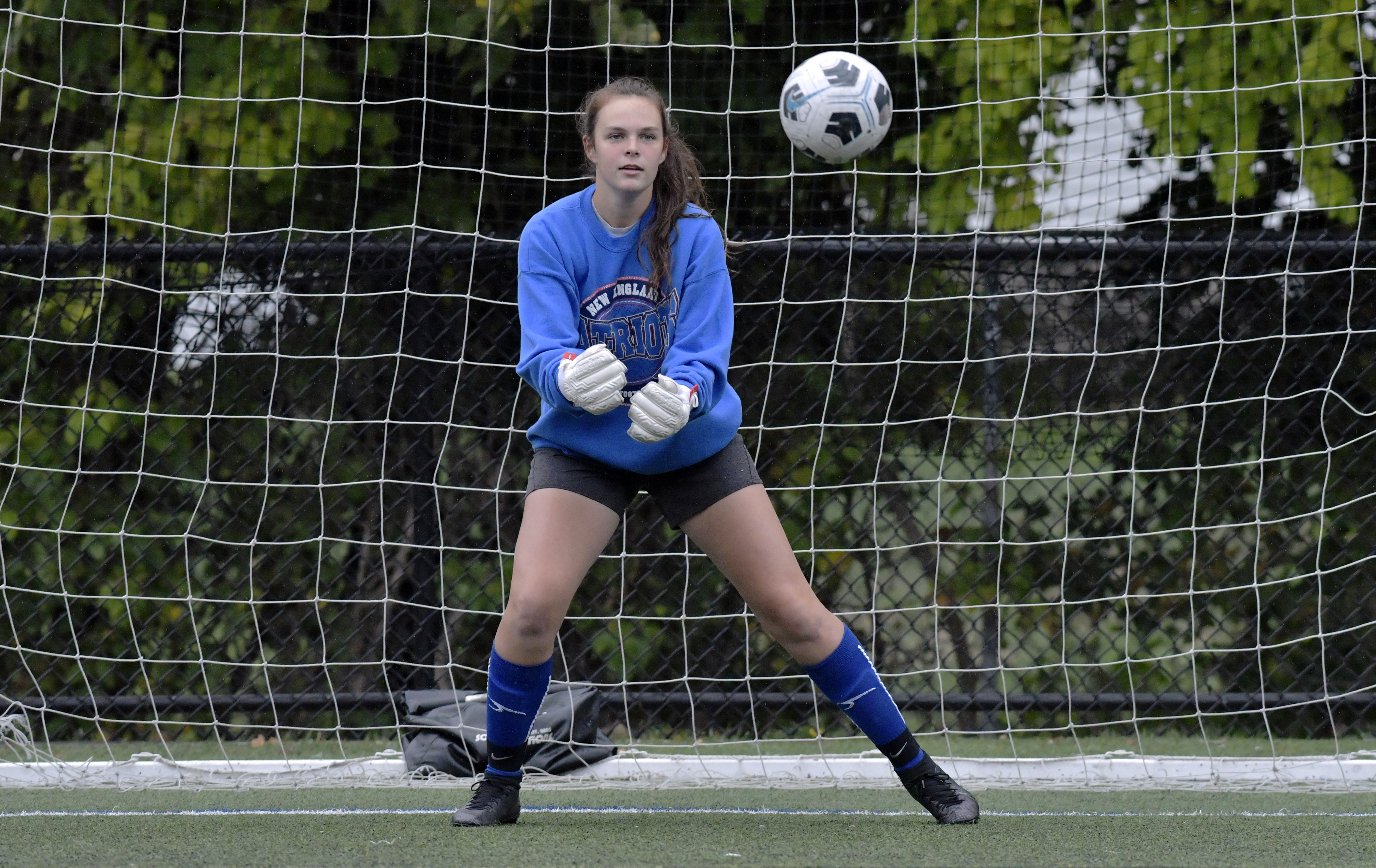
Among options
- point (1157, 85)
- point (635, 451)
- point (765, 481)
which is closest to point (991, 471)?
point (765, 481)

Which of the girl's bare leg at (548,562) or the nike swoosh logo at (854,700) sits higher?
the girl's bare leg at (548,562)

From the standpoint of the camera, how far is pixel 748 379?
4.88 metres

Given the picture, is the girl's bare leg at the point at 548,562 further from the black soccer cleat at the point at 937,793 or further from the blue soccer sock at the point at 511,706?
the black soccer cleat at the point at 937,793

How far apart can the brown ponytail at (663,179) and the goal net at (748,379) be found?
1.77 meters

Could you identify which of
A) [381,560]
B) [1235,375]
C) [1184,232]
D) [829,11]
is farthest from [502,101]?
[1235,375]

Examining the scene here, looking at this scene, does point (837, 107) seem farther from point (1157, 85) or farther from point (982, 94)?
point (1157, 85)

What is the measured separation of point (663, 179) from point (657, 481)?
2.15ft

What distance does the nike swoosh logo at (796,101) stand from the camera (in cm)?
381

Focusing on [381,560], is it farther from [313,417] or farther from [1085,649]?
[1085,649]

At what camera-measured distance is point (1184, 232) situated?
15.8 ft

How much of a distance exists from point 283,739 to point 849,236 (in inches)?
105

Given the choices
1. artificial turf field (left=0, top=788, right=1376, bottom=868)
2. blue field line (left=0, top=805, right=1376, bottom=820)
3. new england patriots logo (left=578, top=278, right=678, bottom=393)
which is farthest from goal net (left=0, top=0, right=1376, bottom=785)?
new england patriots logo (left=578, top=278, right=678, bottom=393)

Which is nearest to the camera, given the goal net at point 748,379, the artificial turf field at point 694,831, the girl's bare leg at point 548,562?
the artificial turf field at point 694,831

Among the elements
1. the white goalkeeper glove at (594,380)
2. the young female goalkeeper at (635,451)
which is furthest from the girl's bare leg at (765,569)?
the white goalkeeper glove at (594,380)
